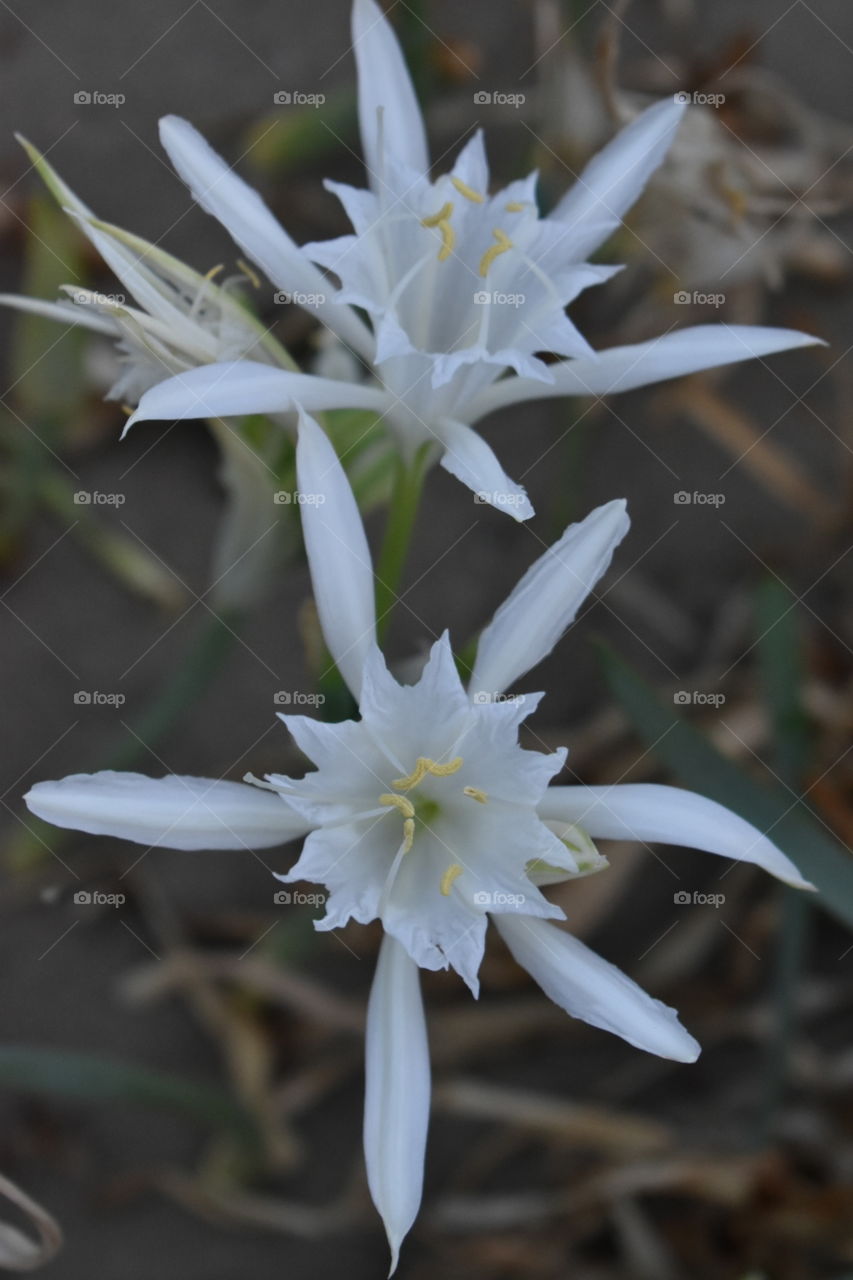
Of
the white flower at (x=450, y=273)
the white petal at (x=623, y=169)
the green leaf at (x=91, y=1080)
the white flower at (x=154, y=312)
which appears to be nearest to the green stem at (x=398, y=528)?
the white flower at (x=450, y=273)

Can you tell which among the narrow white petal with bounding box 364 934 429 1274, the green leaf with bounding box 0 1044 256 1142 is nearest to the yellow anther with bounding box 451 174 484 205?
the narrow white petal with bounding box 364 934 429 1274

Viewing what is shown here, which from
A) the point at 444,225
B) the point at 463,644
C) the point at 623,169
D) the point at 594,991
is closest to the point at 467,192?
the point at 444,225

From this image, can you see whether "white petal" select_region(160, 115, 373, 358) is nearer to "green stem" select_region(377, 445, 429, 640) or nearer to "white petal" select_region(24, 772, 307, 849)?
"green stem" select_region(377, 445, 429, 640)

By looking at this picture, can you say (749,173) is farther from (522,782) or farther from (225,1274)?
(225,1274)

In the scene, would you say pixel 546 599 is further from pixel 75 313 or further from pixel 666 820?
pixel 75 313

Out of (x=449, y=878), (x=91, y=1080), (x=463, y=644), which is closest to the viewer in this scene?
(x=449, y=878)

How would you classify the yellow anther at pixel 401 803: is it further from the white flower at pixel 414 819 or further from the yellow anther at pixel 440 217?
the yellow anther at pixel 440 217
